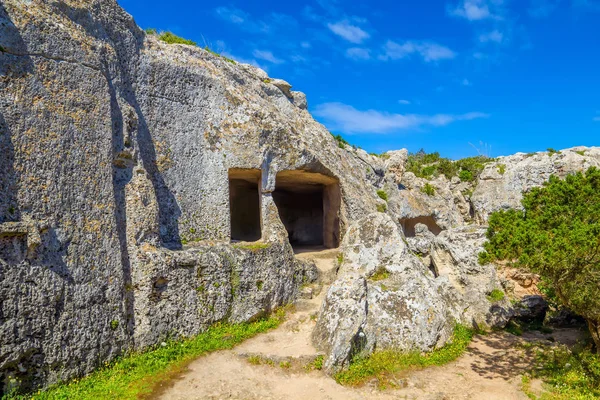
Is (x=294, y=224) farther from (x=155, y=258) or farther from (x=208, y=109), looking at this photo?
(x=155, y=258)

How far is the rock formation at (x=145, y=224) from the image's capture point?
27.0 feet

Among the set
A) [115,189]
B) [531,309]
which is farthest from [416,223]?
[115,189]

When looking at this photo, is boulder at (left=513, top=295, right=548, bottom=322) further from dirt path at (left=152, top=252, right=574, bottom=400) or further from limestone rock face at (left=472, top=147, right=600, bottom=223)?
limestone rock face at (left=472, top=147, right=600, bottom=223)

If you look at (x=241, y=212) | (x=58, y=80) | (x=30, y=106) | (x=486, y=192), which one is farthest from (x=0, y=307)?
(x=486, y=192)

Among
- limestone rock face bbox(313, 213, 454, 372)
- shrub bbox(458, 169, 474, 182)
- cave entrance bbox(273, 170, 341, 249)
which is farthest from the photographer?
shrub bbox(458, 169, 474, 182)

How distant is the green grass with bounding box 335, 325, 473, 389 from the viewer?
9.27 m

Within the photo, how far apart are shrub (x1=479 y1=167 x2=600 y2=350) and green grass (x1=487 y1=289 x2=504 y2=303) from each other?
4.63 metres

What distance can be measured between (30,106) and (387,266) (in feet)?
33.0

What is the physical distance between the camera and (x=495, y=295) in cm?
1453

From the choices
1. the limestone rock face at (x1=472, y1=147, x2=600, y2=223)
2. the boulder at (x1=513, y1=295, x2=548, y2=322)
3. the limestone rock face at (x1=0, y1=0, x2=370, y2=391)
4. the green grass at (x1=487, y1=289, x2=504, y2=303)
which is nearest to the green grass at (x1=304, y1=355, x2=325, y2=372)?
the limestone rock face at (x1=0, y1=0, x2=370, y2=391)

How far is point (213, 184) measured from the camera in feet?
43.9

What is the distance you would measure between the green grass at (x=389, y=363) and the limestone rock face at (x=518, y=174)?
51.4 ft

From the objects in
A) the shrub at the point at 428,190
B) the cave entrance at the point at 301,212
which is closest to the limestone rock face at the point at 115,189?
the cave entrance at the point at 301,212

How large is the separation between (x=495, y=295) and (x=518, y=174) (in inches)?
577
